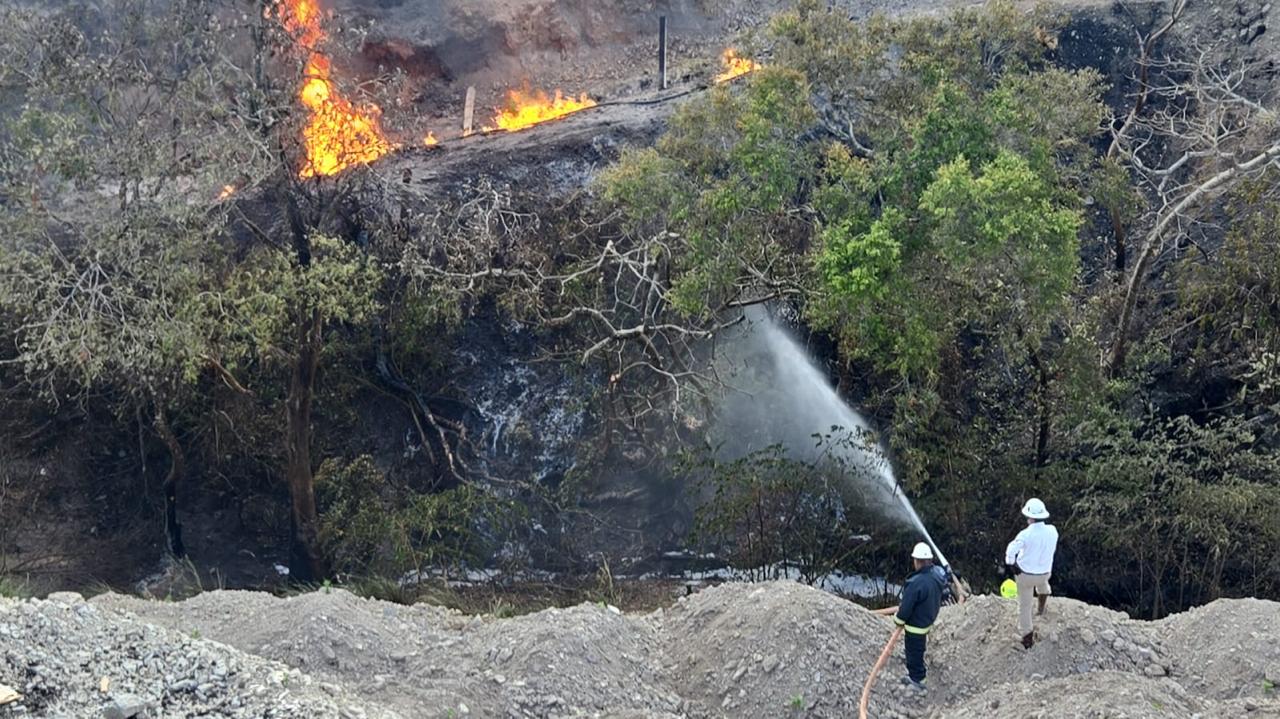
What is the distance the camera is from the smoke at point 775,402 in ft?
56.6

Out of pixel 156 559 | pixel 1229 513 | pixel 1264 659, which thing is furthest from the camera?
pixel 156 559

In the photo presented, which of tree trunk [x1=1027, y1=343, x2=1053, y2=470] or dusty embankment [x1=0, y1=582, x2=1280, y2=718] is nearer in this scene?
dusty embankment [x1=0, y1=582, x2=1280, y2=718]

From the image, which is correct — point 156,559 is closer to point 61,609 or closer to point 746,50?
point 61,609

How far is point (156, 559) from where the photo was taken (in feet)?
60.1

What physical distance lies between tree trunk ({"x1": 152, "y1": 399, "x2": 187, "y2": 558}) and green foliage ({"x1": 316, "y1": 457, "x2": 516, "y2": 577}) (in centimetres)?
196

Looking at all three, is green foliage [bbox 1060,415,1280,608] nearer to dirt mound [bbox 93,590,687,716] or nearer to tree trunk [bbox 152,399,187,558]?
dirt mound [bbox 93,590,687,716]

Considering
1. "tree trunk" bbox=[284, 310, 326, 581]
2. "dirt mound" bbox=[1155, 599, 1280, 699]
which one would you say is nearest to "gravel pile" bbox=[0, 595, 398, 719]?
"dirt mound" bbox=[1155, 599, 1280, 699]

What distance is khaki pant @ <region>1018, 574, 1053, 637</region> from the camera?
391 inches

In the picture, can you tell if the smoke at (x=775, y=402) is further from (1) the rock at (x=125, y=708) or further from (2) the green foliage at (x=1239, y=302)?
(1) the rock at (x=125, y=708)

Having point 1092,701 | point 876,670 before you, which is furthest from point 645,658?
point 1092,701

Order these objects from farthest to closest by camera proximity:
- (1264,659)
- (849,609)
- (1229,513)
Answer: (1229,513)
(849,609)
(1264,659)

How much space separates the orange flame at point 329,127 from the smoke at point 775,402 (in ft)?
18.8

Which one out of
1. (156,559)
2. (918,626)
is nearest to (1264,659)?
(918,626)

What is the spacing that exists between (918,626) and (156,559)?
Answer: 12.5 metres
